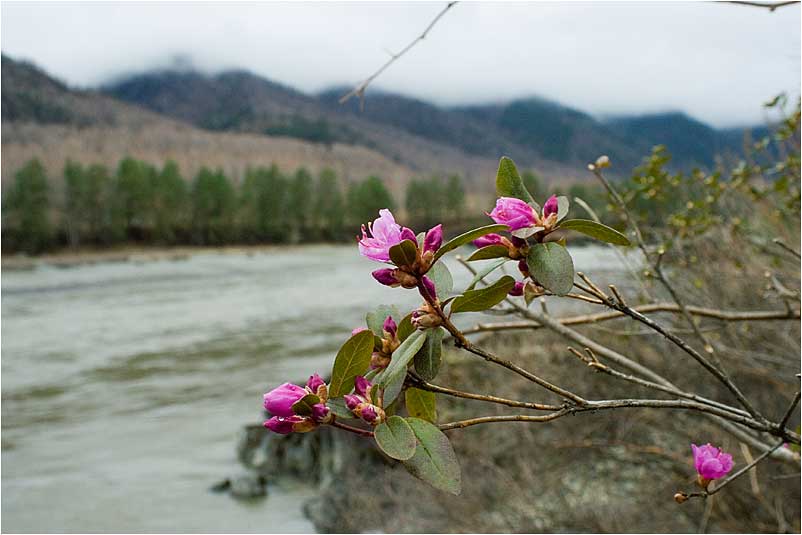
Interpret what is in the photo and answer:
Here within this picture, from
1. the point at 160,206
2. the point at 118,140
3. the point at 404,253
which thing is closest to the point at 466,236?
the point at 404,253

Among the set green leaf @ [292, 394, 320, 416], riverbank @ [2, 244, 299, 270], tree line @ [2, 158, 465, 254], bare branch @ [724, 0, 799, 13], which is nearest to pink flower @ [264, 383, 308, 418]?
green leaf @ [292, 394, 320, 416]

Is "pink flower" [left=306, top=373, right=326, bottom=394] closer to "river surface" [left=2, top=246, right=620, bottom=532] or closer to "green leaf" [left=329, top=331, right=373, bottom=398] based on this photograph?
"green leaf" [left=329, top=331, right=373, bottom=398]

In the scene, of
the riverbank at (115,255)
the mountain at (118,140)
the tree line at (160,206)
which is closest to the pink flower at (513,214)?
the mountain at (118,140)

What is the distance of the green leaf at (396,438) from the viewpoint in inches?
14.3

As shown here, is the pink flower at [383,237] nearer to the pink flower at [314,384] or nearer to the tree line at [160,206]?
the pink flower at [314,384]

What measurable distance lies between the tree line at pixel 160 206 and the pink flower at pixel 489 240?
35.9 feet

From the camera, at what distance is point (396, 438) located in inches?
14.7

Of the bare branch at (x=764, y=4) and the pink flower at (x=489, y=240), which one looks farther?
the bare branch at (x=764, y=4)

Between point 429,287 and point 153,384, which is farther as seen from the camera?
point 153,384

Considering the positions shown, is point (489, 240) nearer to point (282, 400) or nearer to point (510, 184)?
point (510, 184)

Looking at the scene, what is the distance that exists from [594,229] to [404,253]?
106 mm

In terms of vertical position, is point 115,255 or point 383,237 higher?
point 383,237

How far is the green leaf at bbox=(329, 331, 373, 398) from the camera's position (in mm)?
397

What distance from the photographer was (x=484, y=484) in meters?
2.52
